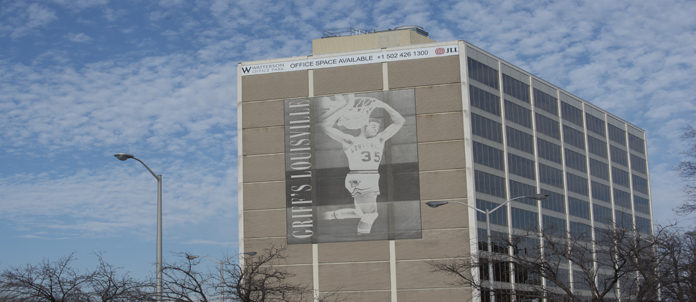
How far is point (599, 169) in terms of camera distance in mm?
109500

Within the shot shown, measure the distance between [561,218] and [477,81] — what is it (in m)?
21.1

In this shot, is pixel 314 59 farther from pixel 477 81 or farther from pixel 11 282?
pixel 11 282

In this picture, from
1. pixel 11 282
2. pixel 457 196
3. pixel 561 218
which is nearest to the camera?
pixel 11 282

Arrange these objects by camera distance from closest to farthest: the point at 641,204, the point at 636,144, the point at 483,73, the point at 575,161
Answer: the point at 483,73 < the point at 575,161 < the point at 641,204 < the point at 636,144

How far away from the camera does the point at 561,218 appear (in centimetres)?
9906

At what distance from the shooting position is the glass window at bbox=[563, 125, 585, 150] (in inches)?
4035

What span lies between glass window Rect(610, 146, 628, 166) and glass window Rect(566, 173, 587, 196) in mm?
10295

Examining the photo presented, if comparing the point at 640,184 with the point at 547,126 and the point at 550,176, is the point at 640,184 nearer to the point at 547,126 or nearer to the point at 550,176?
the point at 550,176

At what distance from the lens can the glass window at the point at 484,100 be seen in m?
86.7

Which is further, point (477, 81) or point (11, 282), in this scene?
point (477, 81)

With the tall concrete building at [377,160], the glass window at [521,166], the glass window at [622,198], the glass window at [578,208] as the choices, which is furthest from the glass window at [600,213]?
the tall concrete building at [377,160]

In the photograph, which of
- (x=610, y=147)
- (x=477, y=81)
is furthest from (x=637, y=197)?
(x=477, y=81)

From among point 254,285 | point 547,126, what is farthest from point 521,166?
point 254,285

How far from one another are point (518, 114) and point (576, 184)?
1472 centimetres
